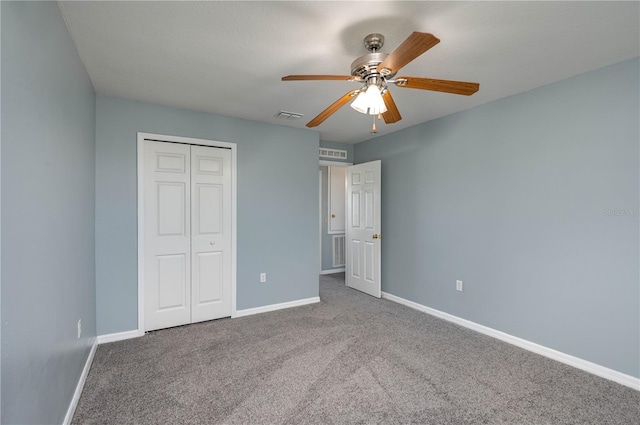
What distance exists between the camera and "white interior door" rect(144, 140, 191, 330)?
3.22 metres

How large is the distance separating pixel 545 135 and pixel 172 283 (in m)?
4.01

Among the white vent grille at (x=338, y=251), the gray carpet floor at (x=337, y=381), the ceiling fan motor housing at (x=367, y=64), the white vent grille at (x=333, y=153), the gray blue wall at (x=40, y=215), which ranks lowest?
the gray carpet floor at (x=337, y=381)

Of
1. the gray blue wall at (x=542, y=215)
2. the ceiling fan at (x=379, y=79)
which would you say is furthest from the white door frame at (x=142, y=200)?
the gray blue wall at (x=542, y=215)

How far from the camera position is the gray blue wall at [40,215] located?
3.59ft

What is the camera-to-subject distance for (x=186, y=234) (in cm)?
341

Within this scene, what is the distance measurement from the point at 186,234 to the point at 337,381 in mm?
2240

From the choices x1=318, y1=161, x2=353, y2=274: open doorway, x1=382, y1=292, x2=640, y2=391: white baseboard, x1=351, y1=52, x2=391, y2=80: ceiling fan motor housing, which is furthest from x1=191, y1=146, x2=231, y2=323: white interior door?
x1=318, y1=161, x2=353, y2=274: open doorway

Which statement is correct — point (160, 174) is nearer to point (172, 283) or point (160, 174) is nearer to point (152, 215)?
point (152, 215)

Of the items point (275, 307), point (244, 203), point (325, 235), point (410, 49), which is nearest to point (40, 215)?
point (410, 49)

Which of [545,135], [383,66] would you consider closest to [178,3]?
[383,66]

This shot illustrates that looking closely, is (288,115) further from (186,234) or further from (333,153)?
(186,234)

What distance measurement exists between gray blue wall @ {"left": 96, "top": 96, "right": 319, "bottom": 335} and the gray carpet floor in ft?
1.99

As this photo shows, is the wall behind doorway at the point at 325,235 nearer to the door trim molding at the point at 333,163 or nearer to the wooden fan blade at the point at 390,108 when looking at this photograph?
the door trim molding at the point at 333,163

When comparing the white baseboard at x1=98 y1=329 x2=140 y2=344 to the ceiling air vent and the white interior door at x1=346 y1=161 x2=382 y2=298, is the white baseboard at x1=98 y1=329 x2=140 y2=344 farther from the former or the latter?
the white interior door at x1=346 y1=161 x2=382 y2=298
